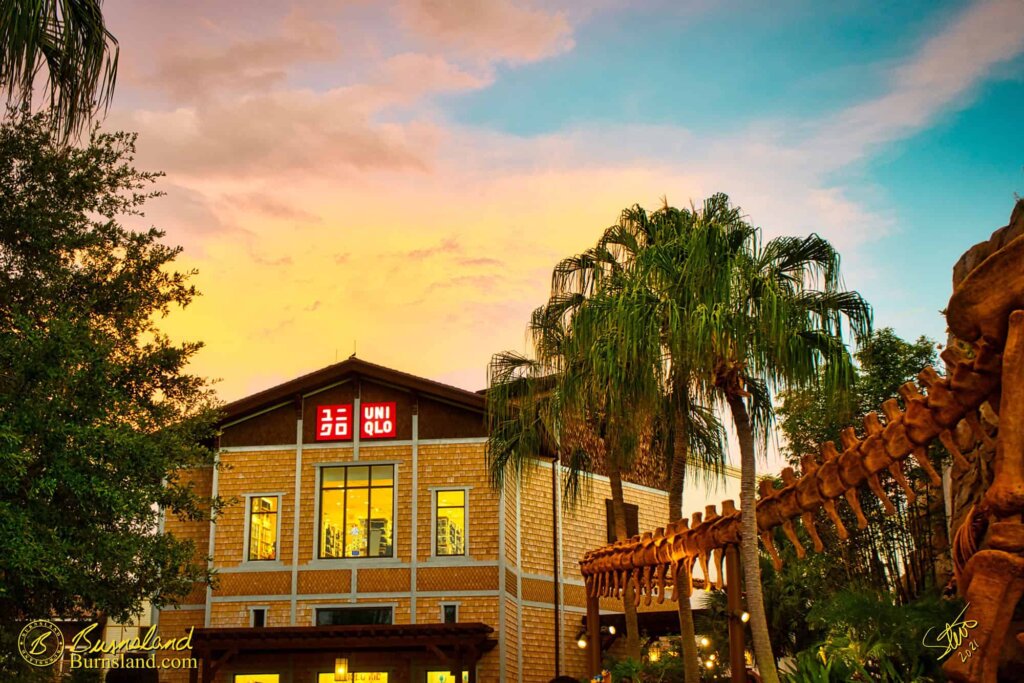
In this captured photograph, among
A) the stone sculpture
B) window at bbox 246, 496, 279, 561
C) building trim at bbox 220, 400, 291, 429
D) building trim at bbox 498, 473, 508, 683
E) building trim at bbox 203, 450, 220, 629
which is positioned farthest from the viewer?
building trim at bbox 220, 400, 291, 429

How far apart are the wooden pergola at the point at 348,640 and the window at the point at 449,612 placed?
1.21 m

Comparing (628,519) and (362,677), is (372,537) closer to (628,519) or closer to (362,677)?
(362,677)

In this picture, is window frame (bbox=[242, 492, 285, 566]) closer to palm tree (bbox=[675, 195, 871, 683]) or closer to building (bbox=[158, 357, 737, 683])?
building (bbox=[158, 357, 737, 683])

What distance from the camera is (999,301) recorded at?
6.36 m

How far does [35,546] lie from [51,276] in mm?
3994

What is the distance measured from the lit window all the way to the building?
31 millimetres

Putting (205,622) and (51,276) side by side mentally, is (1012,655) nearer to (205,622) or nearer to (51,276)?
(51,276)

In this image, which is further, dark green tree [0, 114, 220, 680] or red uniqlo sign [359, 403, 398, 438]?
red uniqlo sign [359, 403, 398, 438]

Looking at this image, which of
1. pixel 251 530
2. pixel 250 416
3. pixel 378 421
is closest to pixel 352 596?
pixel 251 530

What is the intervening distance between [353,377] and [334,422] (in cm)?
116

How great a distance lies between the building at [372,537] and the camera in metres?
23.2

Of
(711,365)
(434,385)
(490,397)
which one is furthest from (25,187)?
(434,385)

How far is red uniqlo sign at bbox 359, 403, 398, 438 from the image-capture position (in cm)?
2464

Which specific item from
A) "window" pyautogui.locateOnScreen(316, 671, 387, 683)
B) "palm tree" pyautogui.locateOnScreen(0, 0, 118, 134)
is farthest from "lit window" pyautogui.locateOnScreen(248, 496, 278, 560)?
"palm tree" pyautogui.locateOnScreen(0, 0, 118, 134)
